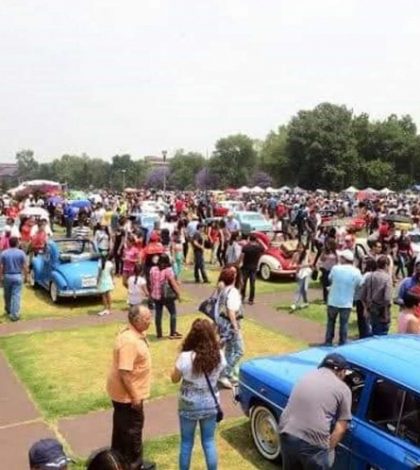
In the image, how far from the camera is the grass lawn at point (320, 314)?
1132 centimetres

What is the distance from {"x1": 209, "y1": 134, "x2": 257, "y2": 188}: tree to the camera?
96438mm

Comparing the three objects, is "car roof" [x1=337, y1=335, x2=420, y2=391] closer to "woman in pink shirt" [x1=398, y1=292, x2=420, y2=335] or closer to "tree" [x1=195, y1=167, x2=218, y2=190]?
"woman in pink shirt" [x1=398, y1=292, x2=420, y2=335]

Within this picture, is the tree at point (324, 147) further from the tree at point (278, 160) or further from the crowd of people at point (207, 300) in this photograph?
the crowd of people at point (207, 300)

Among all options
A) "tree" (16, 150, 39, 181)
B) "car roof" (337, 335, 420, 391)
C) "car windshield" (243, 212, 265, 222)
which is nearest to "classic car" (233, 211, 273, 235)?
"car windshield" (243, 212, 265, 222)

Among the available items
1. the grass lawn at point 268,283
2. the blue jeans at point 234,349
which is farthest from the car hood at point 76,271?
the blue jeans at point 234,349

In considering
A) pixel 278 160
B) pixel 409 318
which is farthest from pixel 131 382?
pixel 278 160

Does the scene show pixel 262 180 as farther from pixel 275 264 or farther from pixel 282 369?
pixel 282 369

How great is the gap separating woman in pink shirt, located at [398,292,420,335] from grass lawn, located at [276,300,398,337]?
3686 mm

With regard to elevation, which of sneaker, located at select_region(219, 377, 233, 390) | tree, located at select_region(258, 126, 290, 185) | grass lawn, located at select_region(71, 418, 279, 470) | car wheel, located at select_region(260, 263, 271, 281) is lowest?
grass lawn, located at select_region(71, 418, 279, 470)

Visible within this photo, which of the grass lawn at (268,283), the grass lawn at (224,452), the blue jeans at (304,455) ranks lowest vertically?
the grass lawn at (224,452)

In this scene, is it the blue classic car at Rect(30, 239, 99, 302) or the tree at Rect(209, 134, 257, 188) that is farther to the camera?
the tree at Rect(209, 134, 257, 188)

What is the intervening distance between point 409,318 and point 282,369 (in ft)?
6.30

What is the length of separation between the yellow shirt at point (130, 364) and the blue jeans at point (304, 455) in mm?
1311

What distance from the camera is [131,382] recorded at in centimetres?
501
